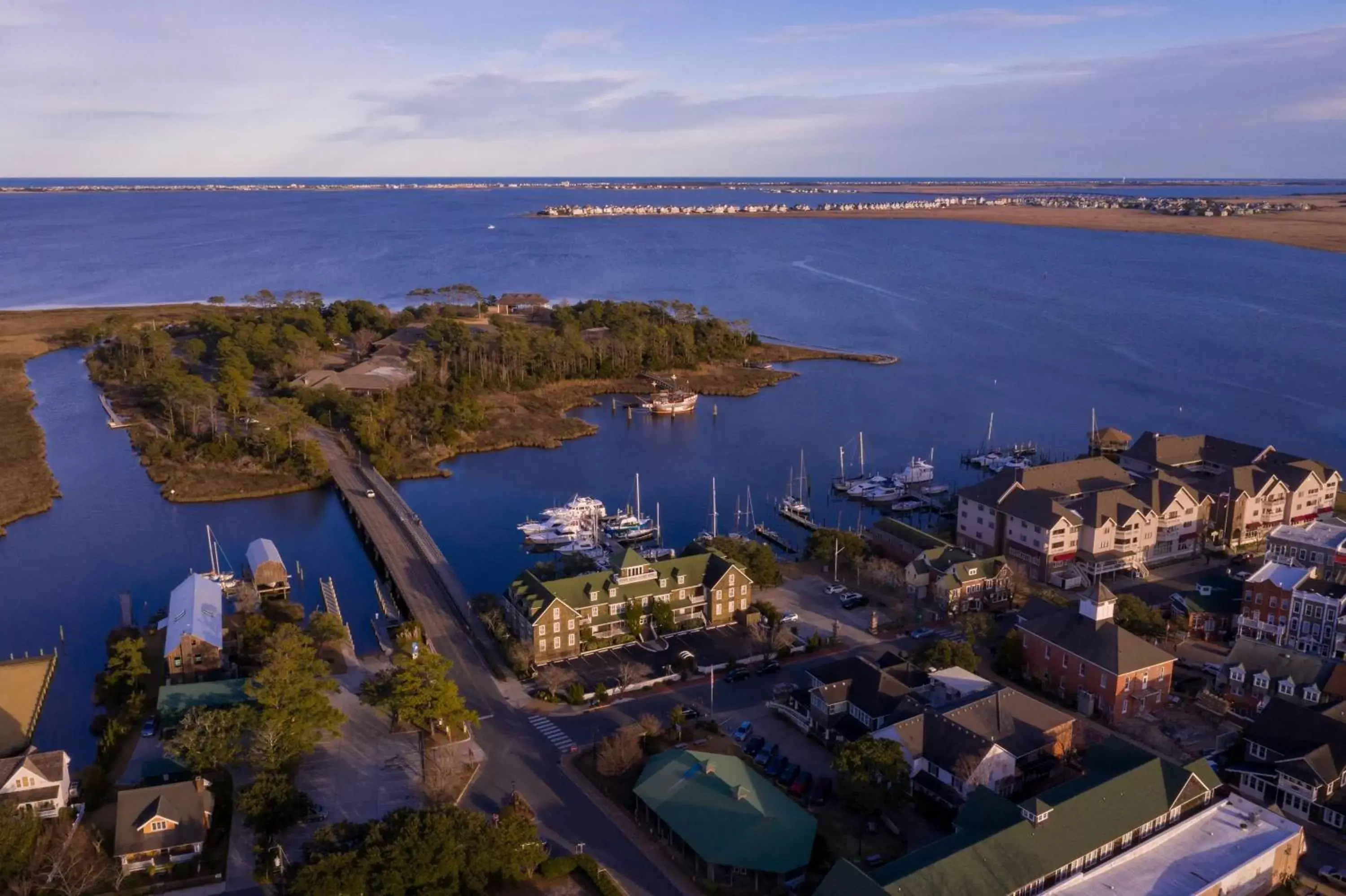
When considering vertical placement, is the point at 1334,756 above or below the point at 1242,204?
below

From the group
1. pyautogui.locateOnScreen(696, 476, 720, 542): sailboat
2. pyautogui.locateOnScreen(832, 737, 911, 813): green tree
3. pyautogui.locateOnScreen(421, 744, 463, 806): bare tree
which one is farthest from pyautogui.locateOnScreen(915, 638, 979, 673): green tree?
pyautogui.locateOnScreen(696, 476, 720, 542): sailboat

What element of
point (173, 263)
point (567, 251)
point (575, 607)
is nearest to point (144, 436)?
point (575, 607)

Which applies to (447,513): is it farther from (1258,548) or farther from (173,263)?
(173,263)

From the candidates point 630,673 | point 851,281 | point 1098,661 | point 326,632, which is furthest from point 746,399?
point 851,281

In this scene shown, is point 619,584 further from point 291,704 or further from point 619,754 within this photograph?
point 291,704

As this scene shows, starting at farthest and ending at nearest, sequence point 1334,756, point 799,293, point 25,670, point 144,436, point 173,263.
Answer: point 173,263 → point 799,293 → point 144,436 → point 25,670 → point 1334,756

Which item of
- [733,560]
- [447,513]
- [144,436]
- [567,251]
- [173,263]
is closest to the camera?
[733,560]
